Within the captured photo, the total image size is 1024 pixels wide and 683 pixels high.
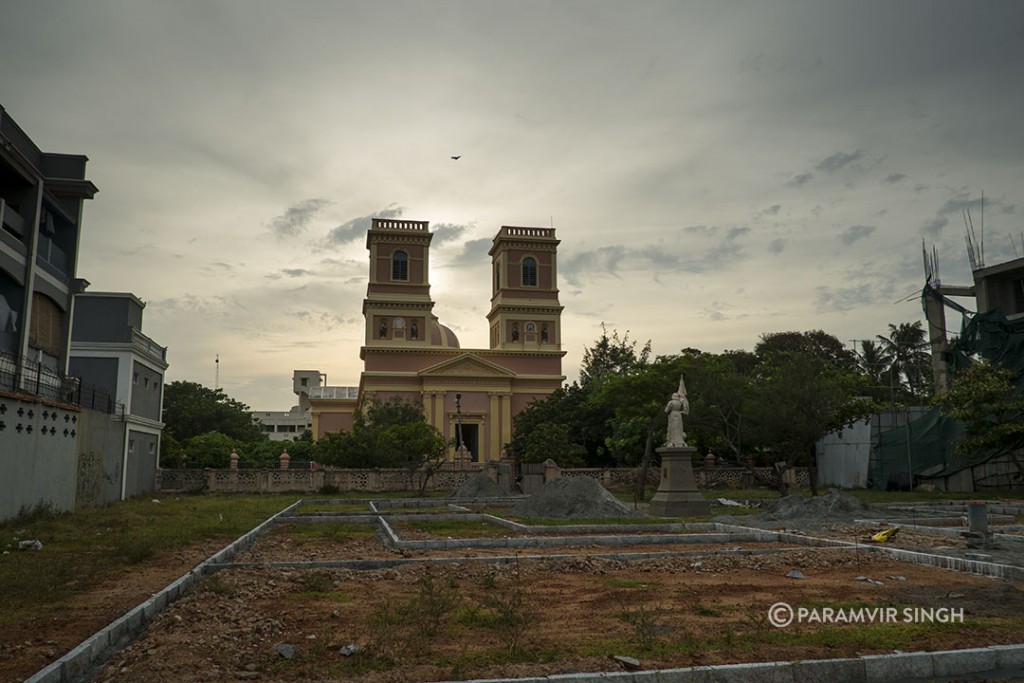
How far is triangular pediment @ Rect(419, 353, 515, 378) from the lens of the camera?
2228 inches

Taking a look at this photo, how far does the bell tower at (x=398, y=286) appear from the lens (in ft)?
193

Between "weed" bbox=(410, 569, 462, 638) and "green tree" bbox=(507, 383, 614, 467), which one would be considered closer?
"weed" bbox=(410, 569, 462, 638)

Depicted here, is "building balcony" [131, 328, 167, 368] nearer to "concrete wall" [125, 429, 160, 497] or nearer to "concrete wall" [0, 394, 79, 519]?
Answer: "concrete wall" [125, 429, 160, 497]

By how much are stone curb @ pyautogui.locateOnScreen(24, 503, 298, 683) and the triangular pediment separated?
46689 millimetres

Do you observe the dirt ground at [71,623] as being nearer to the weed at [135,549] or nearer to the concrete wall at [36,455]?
the weed at [135,549]

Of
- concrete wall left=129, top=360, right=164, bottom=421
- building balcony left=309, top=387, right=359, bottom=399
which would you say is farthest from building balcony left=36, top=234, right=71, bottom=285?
building balcony left=309, top=387, right=359, bottom=399

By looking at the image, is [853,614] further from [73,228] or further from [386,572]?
[73,228]

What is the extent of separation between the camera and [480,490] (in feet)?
98.9

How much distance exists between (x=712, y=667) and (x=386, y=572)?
580cm

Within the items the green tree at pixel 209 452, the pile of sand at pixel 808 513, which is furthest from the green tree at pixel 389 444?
the pile of sand at pixel 808 513

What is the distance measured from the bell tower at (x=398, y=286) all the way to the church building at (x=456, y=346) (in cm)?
8

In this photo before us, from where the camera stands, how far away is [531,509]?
2100 centimetres

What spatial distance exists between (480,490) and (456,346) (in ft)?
110

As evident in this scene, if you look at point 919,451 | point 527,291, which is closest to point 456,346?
point 527,291
